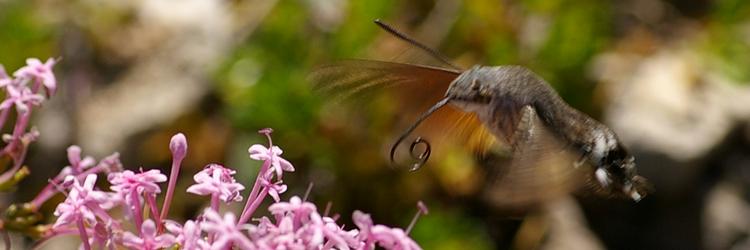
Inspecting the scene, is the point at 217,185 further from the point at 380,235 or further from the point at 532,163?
the point at 532,163

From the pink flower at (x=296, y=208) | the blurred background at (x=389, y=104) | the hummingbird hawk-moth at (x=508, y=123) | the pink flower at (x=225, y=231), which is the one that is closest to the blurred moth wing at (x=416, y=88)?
the hummingbird hawk-moth at (x=508, y=123)

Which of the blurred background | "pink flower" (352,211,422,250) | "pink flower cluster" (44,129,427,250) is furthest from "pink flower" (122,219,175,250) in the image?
the blurred background

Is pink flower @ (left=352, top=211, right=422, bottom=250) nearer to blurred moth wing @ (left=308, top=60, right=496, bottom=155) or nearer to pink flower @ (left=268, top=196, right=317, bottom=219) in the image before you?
pink flower @ (left=268, top=196, right=317, bottom=219)

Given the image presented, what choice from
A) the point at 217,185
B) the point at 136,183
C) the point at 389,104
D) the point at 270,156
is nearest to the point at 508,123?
the point at 270,156

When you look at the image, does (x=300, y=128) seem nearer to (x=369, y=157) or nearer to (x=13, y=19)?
(x=369, y=157)

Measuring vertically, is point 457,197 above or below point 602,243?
above

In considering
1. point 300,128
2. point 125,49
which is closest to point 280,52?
point 300,128
